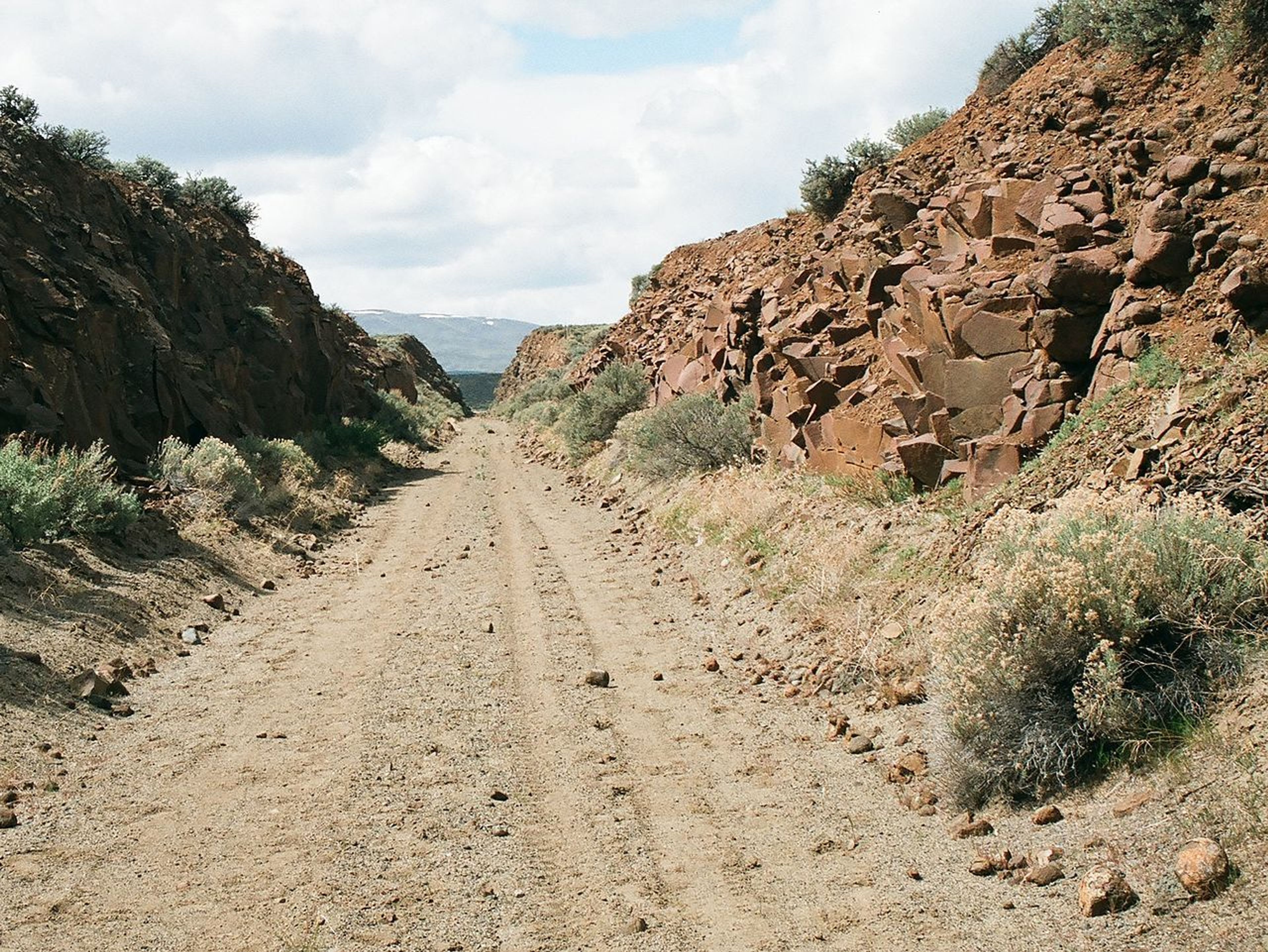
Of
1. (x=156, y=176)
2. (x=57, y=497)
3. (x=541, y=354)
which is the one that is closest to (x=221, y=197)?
(x=156, y=176)

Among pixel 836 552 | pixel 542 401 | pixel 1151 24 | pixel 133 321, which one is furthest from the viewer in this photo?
pixel 542 401

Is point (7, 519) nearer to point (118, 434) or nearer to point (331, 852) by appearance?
point (118, 434)

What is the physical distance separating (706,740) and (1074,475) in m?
3.64

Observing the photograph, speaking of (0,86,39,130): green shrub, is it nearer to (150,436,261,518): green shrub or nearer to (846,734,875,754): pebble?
(150,436,261,518): green shrub

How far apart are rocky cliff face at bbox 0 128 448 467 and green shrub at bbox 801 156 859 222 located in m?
12.6

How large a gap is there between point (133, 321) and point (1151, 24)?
1596 centimetres

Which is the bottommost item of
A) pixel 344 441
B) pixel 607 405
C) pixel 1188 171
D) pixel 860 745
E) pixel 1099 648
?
pixel 860 745

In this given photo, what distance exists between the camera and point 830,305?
16.4 m

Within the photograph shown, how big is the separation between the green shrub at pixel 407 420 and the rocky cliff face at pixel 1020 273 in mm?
19808

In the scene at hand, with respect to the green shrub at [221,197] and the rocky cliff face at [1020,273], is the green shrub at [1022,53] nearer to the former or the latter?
the rocky cliff face at [1020,273]

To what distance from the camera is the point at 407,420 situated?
38.3 meters

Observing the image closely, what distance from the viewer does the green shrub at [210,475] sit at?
1644cm

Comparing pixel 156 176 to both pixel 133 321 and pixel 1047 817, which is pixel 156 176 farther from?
pixel 1047 817

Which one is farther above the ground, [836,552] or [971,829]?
[836,552]
